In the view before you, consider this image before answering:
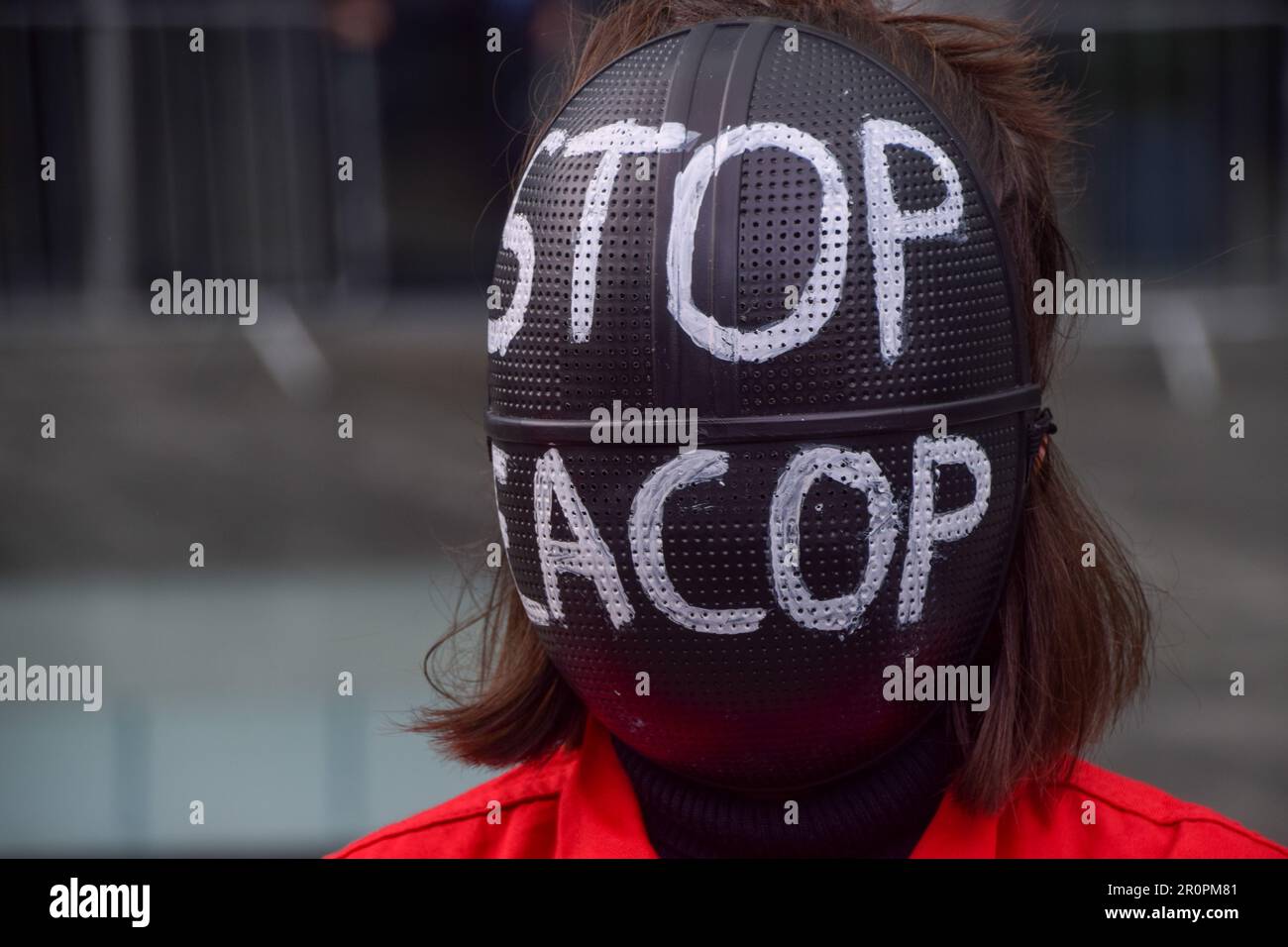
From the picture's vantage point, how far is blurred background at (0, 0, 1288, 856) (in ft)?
21.6

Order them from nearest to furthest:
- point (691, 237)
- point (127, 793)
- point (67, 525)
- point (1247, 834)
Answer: point (691, 237) < point (1247, 834) < point (127, 793) < point (67, 525)

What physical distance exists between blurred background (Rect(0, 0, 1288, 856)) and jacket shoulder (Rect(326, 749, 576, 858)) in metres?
4.19

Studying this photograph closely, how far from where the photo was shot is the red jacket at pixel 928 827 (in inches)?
72.9

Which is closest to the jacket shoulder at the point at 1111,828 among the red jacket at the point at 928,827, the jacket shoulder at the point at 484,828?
the red jacket at the point at 928,827

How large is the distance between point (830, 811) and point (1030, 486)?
0.48 m

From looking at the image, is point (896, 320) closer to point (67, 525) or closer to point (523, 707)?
point (523, 707)

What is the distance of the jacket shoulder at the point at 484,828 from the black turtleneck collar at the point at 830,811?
238mm

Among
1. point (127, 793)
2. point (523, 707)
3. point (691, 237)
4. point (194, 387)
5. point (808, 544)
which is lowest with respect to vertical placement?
point (127, 793)

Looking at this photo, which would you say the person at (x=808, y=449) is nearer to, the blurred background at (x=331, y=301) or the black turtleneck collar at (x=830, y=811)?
the black turtleneck collar at (x=830, y=811)

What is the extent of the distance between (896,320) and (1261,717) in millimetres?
4393

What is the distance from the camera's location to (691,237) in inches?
62.1

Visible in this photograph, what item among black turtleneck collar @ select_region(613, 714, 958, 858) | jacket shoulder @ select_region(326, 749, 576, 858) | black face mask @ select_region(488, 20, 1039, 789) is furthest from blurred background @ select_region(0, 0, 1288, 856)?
black face mask @ select_region(488, 20, 1039, 789)

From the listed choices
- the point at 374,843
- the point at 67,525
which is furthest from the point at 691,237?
the point at 67,525

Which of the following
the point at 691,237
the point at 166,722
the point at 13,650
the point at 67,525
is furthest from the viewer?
the point at 67,525
